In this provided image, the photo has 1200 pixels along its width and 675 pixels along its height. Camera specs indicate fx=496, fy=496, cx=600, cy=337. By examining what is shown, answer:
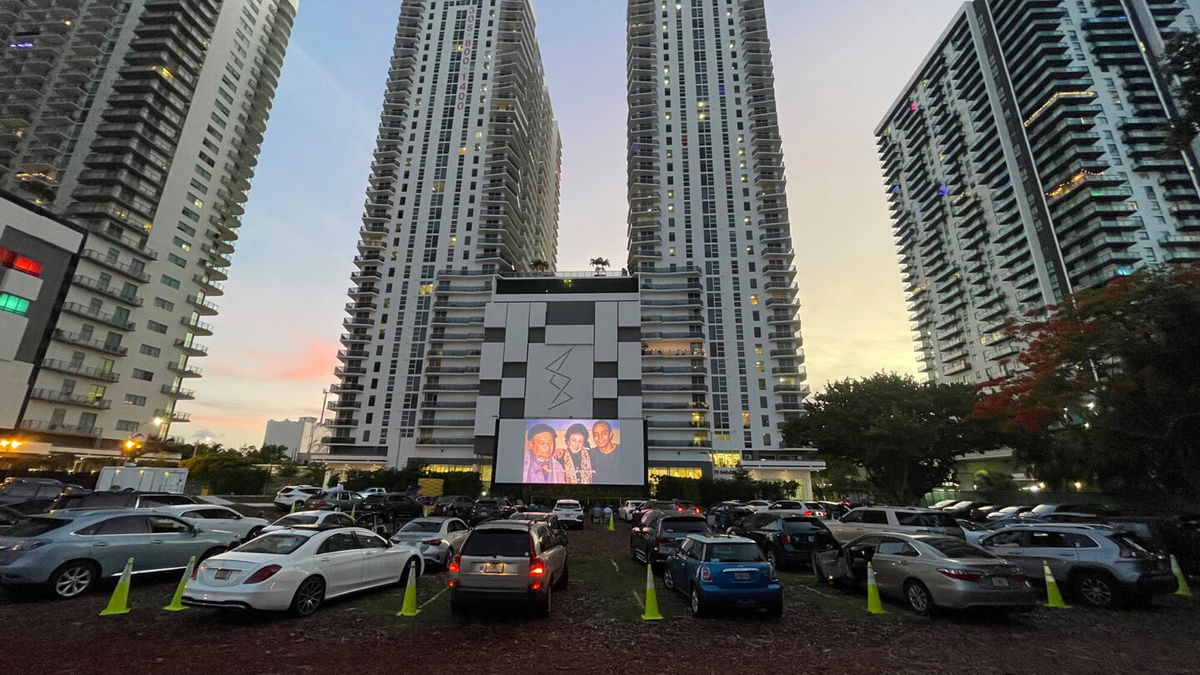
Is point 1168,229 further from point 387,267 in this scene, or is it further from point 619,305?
point 387,267

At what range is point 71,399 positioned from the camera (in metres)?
55.5

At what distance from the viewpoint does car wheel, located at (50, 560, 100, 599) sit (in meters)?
9.53

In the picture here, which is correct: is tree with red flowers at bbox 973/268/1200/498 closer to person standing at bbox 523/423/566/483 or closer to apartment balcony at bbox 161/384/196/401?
person standing at bbox 523/423/566/483

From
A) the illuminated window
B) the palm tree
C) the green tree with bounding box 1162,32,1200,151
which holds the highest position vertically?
the palm tree

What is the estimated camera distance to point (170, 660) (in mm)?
6680

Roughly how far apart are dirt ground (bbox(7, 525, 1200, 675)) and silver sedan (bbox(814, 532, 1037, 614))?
0.43m

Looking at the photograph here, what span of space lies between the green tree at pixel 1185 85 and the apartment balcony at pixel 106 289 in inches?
3430

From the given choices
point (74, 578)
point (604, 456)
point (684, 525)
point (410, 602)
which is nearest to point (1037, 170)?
point (604, 456)

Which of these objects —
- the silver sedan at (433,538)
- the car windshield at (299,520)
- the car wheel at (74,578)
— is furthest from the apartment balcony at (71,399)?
the silver sedan at (433,538)

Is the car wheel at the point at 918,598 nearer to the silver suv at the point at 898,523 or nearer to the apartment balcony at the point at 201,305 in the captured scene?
the silver suv at the point at 898,523

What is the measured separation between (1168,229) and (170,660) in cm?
11528

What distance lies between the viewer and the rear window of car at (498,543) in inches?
357

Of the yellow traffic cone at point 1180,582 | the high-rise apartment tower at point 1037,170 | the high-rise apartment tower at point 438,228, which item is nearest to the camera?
the yellow traffic cone at point 1180,582

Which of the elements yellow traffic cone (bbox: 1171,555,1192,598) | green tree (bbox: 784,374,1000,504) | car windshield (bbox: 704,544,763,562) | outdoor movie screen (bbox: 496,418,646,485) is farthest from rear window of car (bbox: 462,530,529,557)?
outdoor movie screen (bbox: 496,418,646,485)
